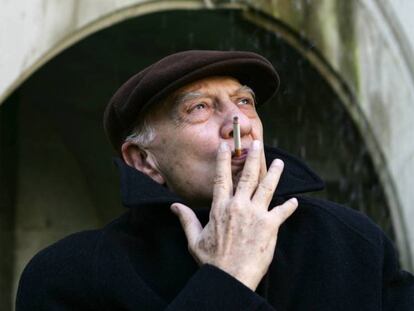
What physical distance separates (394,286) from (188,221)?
597 millimetres

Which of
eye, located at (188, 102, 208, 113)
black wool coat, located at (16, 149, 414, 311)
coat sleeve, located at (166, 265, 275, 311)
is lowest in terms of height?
coat sleeve, located at (166, 265, 275, 311)

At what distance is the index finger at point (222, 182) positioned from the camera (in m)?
2.08

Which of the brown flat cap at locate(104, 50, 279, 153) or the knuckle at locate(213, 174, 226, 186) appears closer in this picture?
the knuckle at locate(213, 174, 226, 186)

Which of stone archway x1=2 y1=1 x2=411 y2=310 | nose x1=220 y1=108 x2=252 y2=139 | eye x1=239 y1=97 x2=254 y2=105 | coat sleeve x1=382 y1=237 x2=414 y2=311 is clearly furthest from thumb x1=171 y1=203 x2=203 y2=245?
stone archway x1=2 y1=1 x2=411 y2=310

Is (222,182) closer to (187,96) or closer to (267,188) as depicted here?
(267,188)

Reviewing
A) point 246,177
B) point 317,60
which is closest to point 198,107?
point 246,177

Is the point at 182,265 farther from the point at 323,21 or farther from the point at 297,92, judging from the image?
the point at 297,92

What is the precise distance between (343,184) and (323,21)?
2200 mm

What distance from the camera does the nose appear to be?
2.21 m

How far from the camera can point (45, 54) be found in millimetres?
4316

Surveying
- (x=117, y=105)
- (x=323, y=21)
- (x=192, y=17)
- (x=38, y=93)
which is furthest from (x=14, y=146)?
(x=117, y=105)

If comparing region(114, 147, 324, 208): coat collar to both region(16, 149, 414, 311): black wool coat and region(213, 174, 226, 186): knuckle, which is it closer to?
region(16, 149, 414, 311): black wool coat

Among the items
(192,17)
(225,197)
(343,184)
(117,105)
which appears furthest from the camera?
(343,184)

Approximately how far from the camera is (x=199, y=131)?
225 cm
